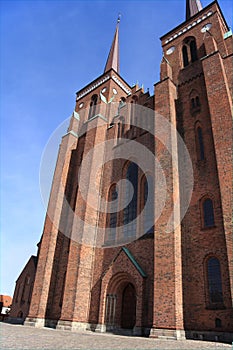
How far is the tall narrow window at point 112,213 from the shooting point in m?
17.0

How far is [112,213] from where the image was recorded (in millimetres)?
17859

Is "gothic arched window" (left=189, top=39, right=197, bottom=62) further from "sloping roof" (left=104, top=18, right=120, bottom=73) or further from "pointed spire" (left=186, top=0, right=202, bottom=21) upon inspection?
"sloping roof" (left=104, top=18, right=120, bottom=73)

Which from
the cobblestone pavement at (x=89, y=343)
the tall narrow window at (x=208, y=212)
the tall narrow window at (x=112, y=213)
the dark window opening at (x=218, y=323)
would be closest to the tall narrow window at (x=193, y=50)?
the tall narrow window at (x=112, y=213)

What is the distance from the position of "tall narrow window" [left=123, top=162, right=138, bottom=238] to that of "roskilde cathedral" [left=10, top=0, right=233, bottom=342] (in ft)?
0.24

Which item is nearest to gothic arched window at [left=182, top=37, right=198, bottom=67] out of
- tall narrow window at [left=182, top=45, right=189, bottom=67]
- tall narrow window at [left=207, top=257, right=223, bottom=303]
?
tall narrow window at [left=182, top=45, right=189, bottom=67]

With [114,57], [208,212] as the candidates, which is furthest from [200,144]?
[114,57]

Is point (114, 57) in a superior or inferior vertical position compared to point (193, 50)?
superior

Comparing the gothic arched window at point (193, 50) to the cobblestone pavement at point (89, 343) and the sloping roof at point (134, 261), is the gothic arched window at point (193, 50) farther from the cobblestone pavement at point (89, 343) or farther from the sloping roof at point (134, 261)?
the cobblestone pavement at point (89, 343)

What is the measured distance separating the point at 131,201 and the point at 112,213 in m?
1.63

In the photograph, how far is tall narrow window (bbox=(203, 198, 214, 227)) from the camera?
42.4ft

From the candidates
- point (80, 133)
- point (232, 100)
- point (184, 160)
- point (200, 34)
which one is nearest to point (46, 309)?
point (184, 160)

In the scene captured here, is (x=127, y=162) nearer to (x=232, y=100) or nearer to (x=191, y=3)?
(x=232, y=100)

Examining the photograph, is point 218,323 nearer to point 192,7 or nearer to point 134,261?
point 134,261

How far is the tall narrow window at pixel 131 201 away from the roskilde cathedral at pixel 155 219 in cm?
7
